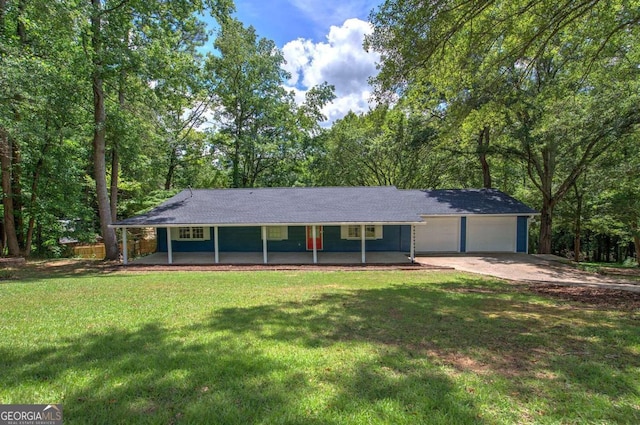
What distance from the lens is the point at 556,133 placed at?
14805mm

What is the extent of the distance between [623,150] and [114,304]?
2282cm

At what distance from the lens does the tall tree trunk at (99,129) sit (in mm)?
13086

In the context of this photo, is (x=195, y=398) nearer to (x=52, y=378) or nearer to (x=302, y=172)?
(x=52, y=378)

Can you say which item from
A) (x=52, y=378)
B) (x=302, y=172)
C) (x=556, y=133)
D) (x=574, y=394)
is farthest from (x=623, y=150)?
(x=52, y=378)

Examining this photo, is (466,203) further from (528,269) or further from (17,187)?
(17,187)

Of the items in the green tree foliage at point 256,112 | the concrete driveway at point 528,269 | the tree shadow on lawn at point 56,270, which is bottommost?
Answer: the concrete driveway at point 528,269

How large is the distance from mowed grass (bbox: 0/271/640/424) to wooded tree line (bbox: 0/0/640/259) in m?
6.78

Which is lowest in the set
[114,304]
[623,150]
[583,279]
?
[583,279]

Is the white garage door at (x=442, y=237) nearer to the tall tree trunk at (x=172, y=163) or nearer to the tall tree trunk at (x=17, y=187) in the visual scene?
the tall tree trunk at (x=172, y=163)

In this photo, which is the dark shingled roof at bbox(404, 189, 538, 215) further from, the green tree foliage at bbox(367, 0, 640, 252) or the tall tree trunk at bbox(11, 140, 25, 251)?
the tall tree trunk at bbox(11, 140, 25, 251)

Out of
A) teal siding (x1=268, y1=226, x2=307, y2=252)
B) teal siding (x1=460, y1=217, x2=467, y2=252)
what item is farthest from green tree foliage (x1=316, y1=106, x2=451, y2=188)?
teal siding (x1=268, y1=226, x2=307, y2=252)

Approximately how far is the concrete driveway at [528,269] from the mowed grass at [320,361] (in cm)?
490

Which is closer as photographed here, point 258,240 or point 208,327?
point 208,327

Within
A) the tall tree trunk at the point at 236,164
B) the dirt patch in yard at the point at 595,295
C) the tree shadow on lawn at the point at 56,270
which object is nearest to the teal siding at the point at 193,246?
the tree shadow on lawn at the point at 56,270
